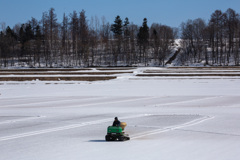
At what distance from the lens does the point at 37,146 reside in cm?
902

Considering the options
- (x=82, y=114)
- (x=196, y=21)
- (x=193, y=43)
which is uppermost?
(x=196, y=21)

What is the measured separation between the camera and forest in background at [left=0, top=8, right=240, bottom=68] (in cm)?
9631

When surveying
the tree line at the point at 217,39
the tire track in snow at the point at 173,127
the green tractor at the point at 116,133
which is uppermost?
the tree line at the point at 217,39

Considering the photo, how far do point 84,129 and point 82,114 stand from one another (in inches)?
151

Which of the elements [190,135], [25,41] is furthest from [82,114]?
[25,41]

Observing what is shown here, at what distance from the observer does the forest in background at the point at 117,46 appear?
316 feet

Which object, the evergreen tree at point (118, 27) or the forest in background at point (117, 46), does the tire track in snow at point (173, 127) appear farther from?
the evergreen tree at point (118, 27)

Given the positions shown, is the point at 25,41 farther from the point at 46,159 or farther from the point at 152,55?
the point at 46,159

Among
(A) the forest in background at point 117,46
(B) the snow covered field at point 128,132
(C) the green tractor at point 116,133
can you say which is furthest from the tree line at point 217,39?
(C) the green tractor at point 116,133

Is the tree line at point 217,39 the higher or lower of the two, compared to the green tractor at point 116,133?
higher

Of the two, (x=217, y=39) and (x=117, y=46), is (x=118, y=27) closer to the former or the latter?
(x=117, y=46)

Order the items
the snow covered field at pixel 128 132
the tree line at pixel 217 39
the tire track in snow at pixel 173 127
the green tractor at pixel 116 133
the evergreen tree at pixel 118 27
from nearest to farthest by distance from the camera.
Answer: the snow covered field at pixel 128 132, the green tractor at pixel 116 133, the tire track in snow at pixel 173 127, the tree line at pixel 217 39, the evergreen tree at pixel 118 27

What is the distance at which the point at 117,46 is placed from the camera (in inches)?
4279

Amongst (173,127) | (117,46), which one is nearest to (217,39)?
(117,46)
